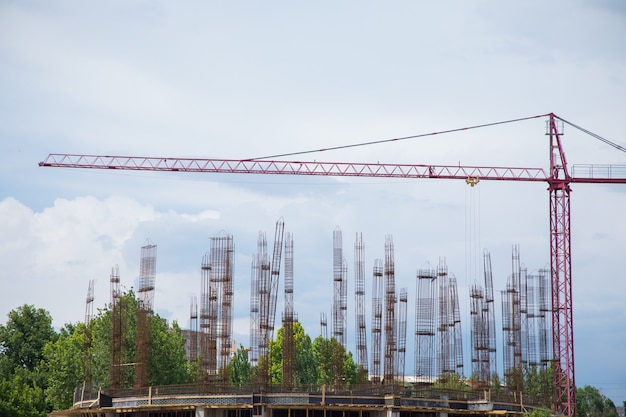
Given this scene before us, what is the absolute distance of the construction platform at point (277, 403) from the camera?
185 feet

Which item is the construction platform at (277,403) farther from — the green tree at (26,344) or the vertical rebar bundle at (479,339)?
the green tree at (26,344)

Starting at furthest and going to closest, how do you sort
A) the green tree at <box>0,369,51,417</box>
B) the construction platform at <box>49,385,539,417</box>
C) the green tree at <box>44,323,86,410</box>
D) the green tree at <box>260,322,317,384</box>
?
the green tree at <box>260,322,317,384</box>, the green tree at <box>44,323,86,410</box>, the green tree at <box>0,369,51,417</box>, the construction platform at <box>49,385,539,417</box>

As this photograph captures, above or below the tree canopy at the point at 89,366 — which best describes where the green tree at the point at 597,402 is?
below

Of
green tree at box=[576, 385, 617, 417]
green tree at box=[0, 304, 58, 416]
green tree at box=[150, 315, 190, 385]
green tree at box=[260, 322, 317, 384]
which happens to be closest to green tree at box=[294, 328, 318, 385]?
green tree at box=[260, 322, 317, 384]

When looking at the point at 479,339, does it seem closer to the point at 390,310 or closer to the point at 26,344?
the point at 390,310

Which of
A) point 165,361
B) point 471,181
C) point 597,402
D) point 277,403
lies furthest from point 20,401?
point 597,402

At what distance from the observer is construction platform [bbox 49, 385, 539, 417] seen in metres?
56.4

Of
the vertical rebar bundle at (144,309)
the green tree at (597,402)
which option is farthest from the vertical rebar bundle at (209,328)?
the green tree at (597,402)

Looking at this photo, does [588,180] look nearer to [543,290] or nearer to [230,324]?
[543,290]

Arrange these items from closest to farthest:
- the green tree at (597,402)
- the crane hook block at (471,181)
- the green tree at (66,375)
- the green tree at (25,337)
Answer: the green tree at (66,375), the crane hook block at (471,181), the green tree at (25,337), the green tree at (597,402)

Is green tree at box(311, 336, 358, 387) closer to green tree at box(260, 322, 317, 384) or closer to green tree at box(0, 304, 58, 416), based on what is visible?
green tree at box(260, 322, 317, 384)

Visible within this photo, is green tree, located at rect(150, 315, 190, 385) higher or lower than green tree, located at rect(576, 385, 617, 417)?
higher

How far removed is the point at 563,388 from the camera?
82062 millimetres

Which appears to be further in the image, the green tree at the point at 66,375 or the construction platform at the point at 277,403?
the green tree at the point at 66,375
